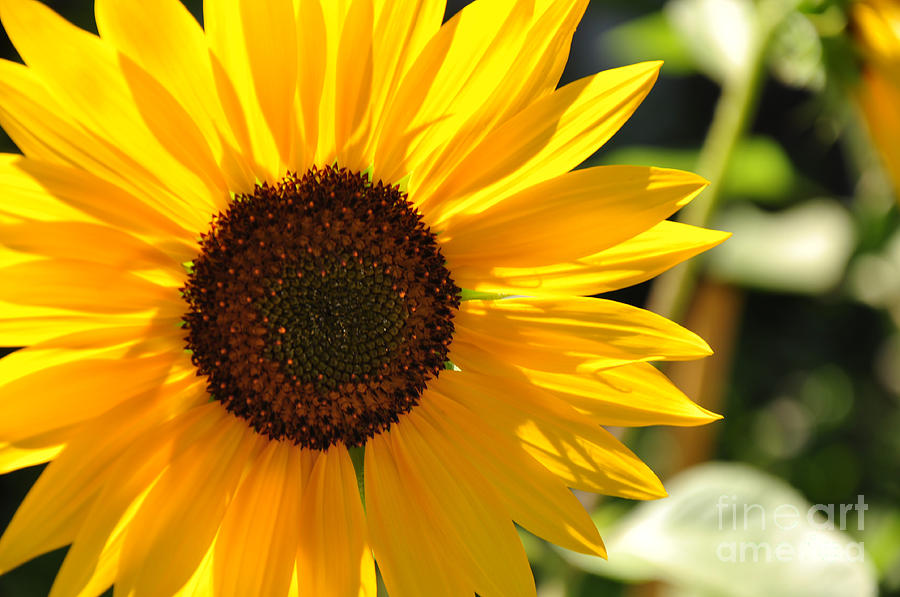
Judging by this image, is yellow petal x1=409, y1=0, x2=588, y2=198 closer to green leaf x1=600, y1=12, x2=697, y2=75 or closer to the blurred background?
the blurred background

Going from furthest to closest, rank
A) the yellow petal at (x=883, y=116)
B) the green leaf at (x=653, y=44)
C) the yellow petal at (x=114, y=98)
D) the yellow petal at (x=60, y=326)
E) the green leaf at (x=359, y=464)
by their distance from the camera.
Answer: the green leaf at (x=653, y=44) → the yellow petal at (x=883, y=116) → the green leaf at (x=359, y=464) → the yellow petal at (x=60, y=326) → the yellow petal at (x=114, y=98)

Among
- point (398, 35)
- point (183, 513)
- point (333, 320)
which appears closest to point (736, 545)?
point (333, 320)

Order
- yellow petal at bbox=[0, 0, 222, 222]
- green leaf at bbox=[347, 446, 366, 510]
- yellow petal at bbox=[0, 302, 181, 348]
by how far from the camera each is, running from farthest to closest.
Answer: green leaf at bbox=[347, 446, 366, 510], yellow petal at bbox=[0, 302, 181, 348], yellow petal at bbox=[0, 0, 222, 222]

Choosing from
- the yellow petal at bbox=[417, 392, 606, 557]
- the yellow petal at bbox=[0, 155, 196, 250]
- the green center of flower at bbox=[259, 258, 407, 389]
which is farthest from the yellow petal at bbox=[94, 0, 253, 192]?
the yellow petal at bbox=[417, 392, 606, 557]

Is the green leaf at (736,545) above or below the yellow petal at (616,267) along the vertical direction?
below

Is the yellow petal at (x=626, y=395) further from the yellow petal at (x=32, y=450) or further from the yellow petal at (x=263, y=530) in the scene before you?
the yellow petal at (x=32, y=450)

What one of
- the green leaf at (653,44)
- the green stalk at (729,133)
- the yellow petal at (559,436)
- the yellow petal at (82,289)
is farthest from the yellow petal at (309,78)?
the green leaf at (653,44)

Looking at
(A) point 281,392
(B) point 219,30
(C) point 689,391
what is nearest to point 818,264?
(C) point 689,391
